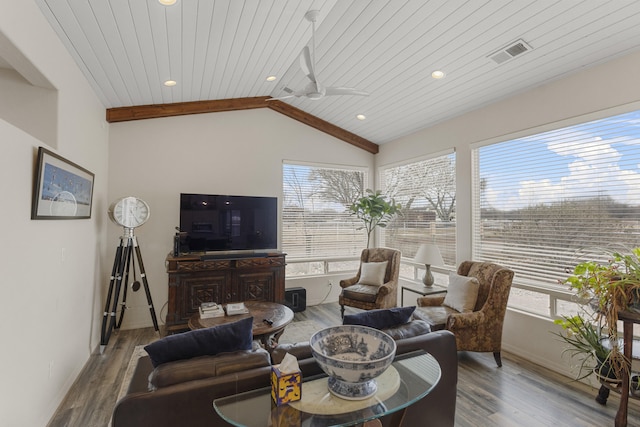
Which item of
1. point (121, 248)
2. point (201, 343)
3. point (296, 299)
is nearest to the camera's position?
point (201, 343)

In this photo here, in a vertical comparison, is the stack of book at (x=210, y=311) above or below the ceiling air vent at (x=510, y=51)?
below

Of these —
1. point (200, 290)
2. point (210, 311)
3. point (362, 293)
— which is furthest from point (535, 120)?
point (200, 290)

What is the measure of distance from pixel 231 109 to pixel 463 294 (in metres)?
4.10

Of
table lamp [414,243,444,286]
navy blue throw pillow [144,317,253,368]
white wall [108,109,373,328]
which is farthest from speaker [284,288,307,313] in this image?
navy blue throw pillow [144,317,253,368]

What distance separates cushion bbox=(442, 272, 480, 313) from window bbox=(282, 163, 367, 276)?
94.4 inches

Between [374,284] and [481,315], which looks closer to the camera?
[481,315]

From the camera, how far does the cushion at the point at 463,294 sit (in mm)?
3373

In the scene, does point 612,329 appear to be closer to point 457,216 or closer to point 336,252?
point 457,216

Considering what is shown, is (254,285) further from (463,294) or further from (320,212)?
(463,294)

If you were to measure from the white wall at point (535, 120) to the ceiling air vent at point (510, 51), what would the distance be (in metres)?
0.67

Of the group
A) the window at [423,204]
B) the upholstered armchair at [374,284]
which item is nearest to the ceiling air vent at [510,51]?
the window at [423,204]

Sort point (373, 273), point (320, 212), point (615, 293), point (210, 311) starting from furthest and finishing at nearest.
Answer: point (320, 212) < point (373, 273) < point (210, 311) < point (615, 293)

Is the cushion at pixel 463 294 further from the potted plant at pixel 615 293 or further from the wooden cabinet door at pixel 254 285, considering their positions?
the wooden cabinet door at pixel 254 285

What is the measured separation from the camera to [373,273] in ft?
15.4
